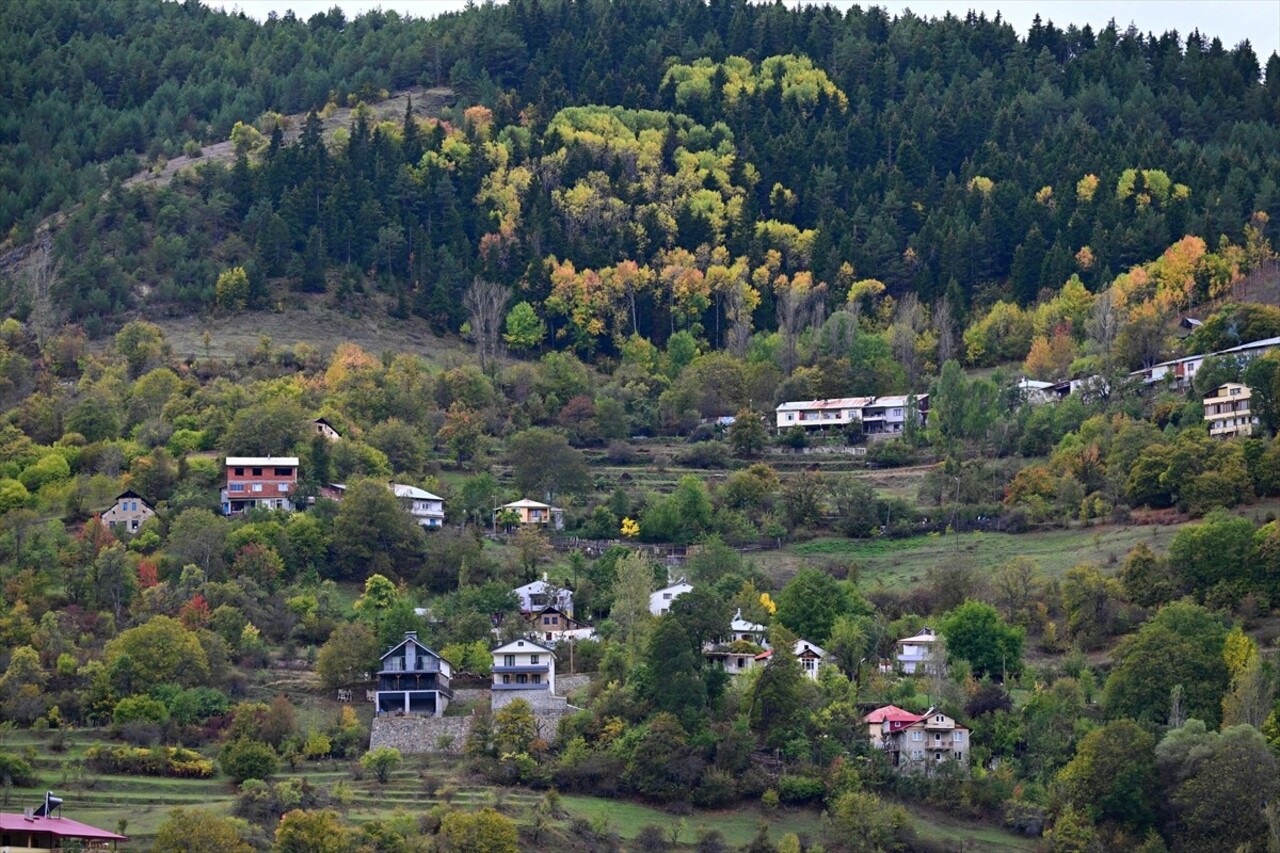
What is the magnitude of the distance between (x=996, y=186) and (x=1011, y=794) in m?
68.7

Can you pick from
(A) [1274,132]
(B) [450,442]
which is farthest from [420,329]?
(A) [1274,132]

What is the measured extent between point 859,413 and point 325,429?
26.2 m

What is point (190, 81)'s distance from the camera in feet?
514

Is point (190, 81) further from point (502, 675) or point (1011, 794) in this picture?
point (1011, 794)

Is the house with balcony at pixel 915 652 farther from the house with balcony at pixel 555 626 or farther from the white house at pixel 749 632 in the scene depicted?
the house with balcony at pixel 555 626

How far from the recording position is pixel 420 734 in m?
76.8

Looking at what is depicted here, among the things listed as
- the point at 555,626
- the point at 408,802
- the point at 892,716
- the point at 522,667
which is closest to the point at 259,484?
the point at 555,626

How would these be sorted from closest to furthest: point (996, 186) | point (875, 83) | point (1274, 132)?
point (996, 186)
point (1274, 132)
point (875, 83)

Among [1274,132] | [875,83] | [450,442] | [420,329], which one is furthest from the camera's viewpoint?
[875,83]

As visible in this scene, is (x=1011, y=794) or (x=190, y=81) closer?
(x=1011, y=794)

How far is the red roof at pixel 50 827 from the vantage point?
57.8m

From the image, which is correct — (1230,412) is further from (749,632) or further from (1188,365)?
(749,632)

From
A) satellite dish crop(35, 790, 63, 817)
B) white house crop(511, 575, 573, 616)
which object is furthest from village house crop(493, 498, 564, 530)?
satellite dish crop(35, 790, 63, 817)

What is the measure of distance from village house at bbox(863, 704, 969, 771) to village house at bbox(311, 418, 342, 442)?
3306cm
